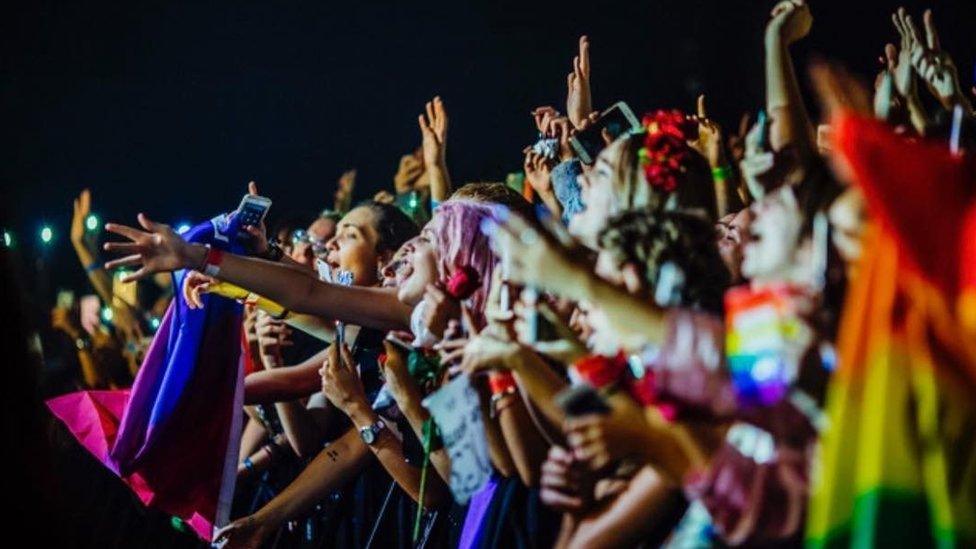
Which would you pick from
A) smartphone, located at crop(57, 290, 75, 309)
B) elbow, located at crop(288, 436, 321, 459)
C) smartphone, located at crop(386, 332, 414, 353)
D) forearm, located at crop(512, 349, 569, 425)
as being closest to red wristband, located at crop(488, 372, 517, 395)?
forearm, located at crop(512, 349, 569, 425)

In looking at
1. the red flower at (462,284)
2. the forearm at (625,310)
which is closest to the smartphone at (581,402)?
the forearm at (625,310)

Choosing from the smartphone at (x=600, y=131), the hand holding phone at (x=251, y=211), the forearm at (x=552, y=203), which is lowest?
the forearm at (x=552, y=203)

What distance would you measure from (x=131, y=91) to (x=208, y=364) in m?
4.99

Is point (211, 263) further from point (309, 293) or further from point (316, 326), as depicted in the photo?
point (316, 326)

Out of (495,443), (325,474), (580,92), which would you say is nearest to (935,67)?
(580,92)

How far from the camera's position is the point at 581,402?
7.16ft

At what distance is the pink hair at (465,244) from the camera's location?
359 cm

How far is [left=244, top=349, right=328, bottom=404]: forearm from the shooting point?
14.6ft

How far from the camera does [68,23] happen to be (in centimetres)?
833

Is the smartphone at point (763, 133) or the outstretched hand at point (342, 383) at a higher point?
the smartphone at point (763, 133)

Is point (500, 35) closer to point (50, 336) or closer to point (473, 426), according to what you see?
point (50, 336)

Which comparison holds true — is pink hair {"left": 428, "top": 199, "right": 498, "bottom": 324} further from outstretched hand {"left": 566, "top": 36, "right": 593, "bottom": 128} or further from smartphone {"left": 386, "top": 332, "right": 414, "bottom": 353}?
outstretched hand {"left": 566, "top": 36, "right": 593, "bottom": 128}

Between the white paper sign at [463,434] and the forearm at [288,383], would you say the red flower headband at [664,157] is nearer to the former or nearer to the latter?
the white paper sign at [463,434]

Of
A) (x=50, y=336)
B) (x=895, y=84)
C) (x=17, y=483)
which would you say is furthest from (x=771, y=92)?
(x=50, y=336)
